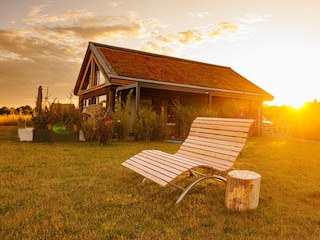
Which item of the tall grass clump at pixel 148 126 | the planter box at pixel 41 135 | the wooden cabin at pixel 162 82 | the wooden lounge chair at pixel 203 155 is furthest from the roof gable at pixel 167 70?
the wooden lounge chair at pixel 203 155

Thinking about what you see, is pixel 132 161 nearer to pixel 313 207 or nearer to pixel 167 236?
pixel 167 236

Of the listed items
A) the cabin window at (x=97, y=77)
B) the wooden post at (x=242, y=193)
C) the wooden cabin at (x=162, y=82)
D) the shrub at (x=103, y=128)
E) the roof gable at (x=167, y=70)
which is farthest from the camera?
the cabin window at (x=97, y=77)

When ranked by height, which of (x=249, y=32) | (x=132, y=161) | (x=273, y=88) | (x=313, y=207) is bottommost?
(x=313, y=207)

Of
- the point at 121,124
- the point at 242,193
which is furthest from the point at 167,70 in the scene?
the point at 242,193

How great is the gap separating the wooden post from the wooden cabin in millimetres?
8645

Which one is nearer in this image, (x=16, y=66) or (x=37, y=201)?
(x=37, y=201)

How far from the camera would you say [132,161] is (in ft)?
14.6

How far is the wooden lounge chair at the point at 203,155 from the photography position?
354 cm

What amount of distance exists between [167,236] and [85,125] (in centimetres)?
817

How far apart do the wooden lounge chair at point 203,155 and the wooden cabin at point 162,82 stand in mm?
7146

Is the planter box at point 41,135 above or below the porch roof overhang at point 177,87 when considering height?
below

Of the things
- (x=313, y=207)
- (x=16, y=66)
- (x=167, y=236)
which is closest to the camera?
(x=167, y=236)

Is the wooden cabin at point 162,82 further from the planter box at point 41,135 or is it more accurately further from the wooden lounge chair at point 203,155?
the wooden lounge chair at point 203,155

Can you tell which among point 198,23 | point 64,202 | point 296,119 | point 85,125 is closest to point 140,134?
point 85,125
